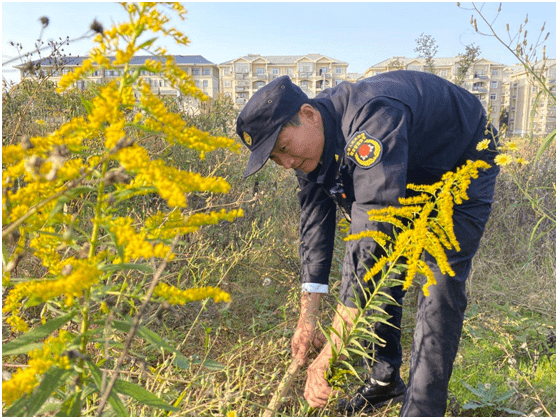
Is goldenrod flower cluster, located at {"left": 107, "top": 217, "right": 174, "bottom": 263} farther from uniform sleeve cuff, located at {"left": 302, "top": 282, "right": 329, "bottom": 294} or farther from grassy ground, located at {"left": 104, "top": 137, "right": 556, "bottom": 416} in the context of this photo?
uniform sleeve cuff, located at {"left": 302, "top": 282, "right": 329, "bottom": 294}

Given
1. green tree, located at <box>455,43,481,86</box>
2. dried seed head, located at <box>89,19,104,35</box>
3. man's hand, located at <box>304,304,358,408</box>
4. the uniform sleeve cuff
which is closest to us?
dried seed head, located at <box>89,19,104,35</box>

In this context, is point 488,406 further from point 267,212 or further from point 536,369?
point 267,212

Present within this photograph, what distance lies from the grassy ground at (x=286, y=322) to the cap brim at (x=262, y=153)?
540mm

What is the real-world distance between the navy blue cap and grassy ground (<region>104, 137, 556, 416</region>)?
59cm

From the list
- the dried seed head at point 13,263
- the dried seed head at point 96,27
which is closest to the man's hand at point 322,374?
the dried seed head at point 13,263

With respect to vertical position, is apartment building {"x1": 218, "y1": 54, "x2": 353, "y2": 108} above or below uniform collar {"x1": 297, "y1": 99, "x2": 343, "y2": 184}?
above

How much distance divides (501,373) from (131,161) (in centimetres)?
316

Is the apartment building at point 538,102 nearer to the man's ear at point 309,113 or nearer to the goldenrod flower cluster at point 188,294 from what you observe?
the man's ear at point 309,113

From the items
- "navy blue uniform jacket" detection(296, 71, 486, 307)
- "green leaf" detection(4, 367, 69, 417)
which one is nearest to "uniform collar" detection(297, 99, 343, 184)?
"navy blue uniform jacket" detection(296, 71, 486, 307)

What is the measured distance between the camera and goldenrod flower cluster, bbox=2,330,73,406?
3.16ft

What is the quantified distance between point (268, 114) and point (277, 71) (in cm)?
6730

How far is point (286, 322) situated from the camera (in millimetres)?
2963

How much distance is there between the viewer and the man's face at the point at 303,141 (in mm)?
2479

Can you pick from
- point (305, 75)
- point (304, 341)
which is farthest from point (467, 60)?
point (305, 75)
